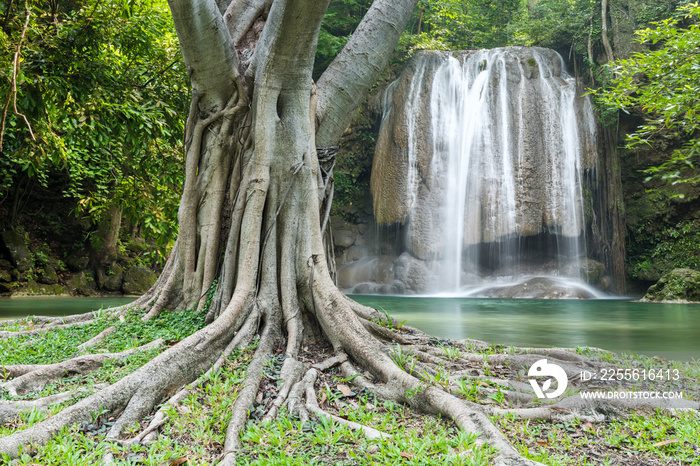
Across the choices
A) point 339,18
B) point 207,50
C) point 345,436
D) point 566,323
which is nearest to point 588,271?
point 566,323

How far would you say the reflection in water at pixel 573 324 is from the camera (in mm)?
6352

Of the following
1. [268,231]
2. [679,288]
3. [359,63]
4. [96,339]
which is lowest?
[96,339]

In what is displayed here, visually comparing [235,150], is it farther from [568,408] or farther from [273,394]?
[568,408]

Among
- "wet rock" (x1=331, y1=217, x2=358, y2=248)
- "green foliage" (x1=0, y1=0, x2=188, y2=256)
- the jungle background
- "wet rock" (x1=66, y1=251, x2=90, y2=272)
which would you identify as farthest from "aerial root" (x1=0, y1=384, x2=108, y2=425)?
"wet rock" (x1=331, y1=217, x2=358, y2=248)

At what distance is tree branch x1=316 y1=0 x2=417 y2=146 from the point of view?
16.5ft

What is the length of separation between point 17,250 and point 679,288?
1881 centimetres

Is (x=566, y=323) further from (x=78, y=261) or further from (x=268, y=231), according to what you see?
(x=78, y=261)

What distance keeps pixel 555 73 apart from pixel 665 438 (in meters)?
17.9

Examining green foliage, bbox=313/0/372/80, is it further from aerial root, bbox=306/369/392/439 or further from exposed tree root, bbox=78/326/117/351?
aerial root, bbox=306/369/392/439

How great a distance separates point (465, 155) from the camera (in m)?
17.5

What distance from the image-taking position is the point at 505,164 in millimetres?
17078

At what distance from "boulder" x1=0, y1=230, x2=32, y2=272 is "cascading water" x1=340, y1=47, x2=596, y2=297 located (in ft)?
37.7

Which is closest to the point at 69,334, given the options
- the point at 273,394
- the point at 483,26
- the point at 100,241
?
the point at 273,394

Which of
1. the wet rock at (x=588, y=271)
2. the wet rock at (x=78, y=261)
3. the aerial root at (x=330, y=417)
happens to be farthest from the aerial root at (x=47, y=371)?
the wet rock at (x=588, y=271)
